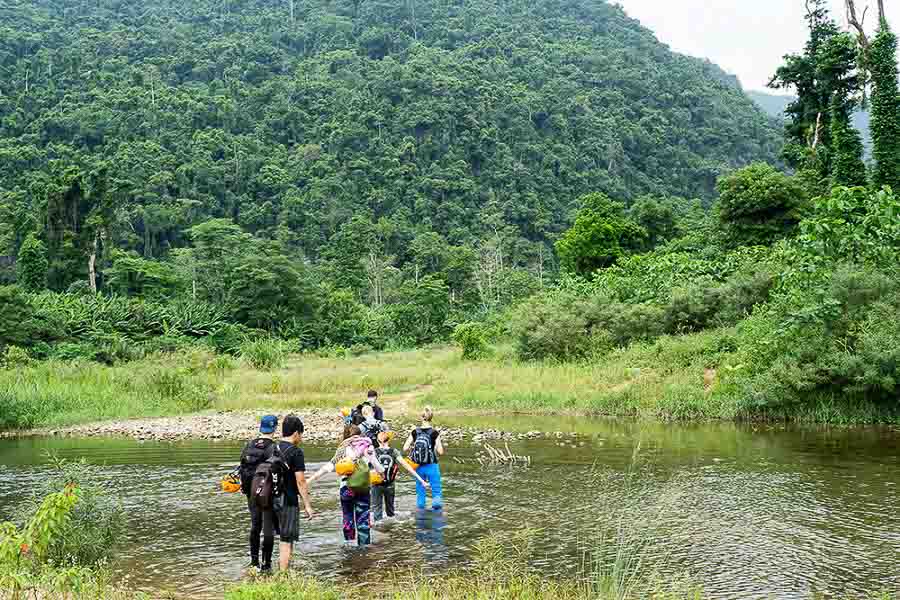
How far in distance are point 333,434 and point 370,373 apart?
1205cm

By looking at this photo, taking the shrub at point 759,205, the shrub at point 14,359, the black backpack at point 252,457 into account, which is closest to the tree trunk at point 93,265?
the shrub at point 14,359

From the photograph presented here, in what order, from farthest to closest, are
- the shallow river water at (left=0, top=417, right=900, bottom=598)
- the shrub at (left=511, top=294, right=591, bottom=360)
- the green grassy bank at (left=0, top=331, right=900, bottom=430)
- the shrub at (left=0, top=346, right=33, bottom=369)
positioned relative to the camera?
the shrub at (left=0, top=346, right=33, bottom=369), the shrub at (left=511, top=294, right=591, bottom=360), the green grassy bank at (left=0, top=331, right=900, bottom=430), the shallow river water at (left=0, top=417, right=900, bottom=598)

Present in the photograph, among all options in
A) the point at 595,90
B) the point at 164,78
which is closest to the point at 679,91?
the point at 595,90

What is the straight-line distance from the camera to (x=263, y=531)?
920 cm

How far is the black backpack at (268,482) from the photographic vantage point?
352 inches

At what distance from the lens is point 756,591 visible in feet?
28.6

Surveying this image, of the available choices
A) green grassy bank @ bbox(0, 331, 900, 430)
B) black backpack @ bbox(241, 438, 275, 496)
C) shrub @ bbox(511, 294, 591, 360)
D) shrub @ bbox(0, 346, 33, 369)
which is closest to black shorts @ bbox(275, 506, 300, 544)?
black backpack @ bbox(241, 438, 275, 496)

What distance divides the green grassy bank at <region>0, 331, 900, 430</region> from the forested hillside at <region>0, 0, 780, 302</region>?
27857 millimetres

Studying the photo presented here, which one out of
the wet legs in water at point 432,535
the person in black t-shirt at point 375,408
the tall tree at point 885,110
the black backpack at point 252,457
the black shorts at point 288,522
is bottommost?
the wet legs in water at point 432,535

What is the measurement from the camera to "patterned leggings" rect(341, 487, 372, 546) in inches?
411

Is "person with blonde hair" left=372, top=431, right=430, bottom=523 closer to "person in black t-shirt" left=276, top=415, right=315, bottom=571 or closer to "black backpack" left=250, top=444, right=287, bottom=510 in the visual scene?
"person in black t-shirt" left=276, top=415, right=315, bottom=571

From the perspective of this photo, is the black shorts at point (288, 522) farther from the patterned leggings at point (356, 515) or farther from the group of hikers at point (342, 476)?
the patterned leggings at point (356, 515)

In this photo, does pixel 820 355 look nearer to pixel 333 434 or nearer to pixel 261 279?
pixel 333 434

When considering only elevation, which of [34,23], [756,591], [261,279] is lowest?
[756,591]
